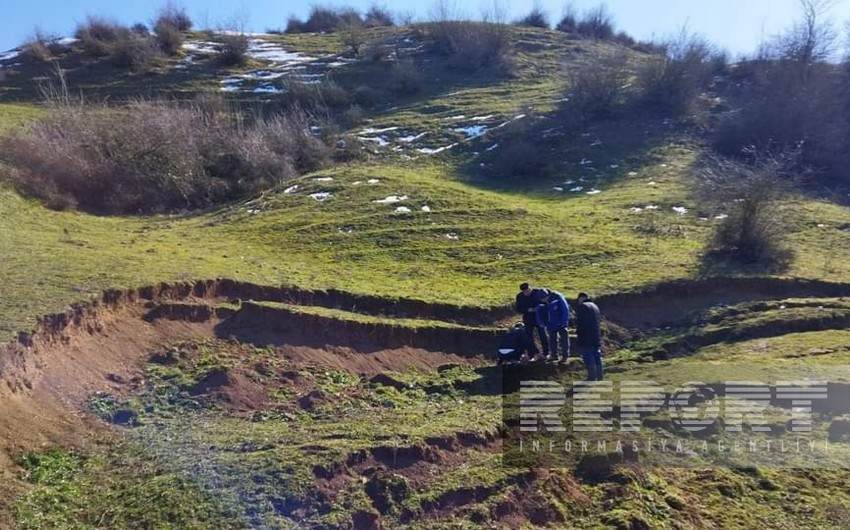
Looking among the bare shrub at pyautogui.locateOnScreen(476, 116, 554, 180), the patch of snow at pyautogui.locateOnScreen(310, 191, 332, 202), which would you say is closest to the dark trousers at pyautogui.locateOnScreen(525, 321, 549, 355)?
the patch of snow at pyautogui.locateOnScreen(310, 191, 332, 202)

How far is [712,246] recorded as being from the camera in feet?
73.4

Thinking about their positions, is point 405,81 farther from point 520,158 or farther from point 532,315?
point 532,315

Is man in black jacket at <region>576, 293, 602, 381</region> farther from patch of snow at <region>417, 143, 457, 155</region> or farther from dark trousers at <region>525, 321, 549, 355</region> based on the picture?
patch of snow at <region>417, 143, 457, 155</region>

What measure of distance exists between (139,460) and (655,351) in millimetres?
10958

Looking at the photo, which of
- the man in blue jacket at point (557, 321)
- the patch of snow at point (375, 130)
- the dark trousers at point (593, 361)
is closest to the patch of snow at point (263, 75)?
the patch of snow at point (375, 130)

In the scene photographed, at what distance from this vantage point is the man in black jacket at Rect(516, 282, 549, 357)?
48.7ft

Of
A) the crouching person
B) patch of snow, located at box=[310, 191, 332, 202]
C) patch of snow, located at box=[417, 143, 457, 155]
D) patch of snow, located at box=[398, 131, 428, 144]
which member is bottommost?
the crouching person

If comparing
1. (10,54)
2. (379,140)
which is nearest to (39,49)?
(10,54)

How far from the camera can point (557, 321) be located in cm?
1459

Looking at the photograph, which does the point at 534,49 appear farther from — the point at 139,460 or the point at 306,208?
the point at 139,460

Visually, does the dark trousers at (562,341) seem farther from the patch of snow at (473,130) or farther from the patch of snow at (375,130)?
the patch of snow at (375,130)

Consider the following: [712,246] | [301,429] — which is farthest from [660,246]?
[301,429]

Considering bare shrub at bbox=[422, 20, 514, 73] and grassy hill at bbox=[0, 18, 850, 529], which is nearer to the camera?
grassy hill at bbox=[0, 18, 850, 529]

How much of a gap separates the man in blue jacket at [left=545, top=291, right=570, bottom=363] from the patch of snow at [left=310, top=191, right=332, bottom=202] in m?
14.3
